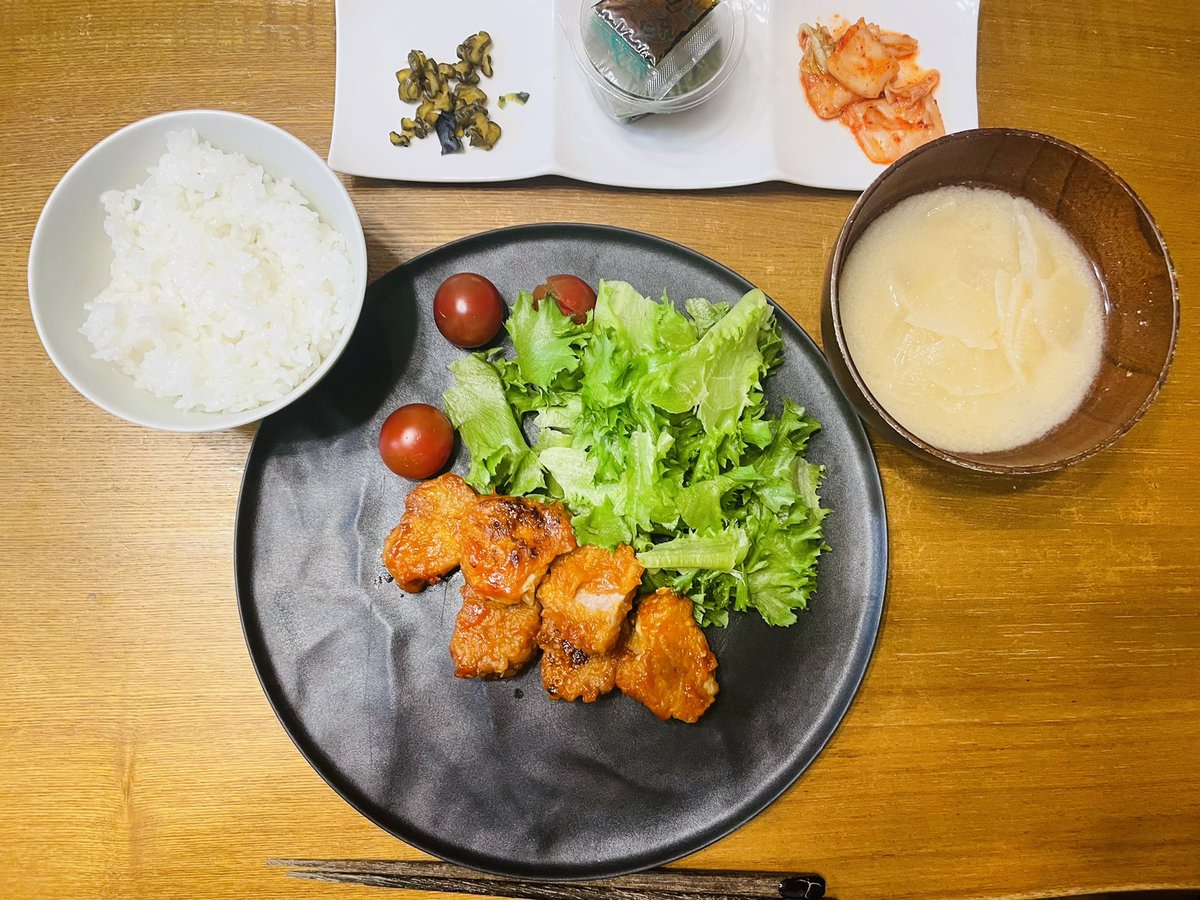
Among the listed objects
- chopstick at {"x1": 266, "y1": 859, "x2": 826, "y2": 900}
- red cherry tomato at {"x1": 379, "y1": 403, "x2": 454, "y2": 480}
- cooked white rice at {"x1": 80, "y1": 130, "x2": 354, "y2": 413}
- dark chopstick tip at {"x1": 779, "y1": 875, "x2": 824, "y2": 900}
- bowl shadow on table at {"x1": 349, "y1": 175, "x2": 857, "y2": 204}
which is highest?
bowl shadow on table at {"x1": 349, "y1": 175, "x2": 857, "y2": 204}

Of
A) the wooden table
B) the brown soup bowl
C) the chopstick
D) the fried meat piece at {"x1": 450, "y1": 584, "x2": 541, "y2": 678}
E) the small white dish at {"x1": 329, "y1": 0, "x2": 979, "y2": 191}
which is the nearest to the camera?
the brown soup bowl

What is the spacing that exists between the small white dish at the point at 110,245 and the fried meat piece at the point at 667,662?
110 cm

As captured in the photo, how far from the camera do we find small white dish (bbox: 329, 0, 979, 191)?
2490 mm

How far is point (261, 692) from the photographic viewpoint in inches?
93.0

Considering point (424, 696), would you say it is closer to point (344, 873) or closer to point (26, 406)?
point (344, 873)

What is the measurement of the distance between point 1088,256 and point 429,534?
197cm

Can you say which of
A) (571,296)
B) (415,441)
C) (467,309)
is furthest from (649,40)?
(415,441)

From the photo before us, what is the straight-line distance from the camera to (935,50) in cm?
262

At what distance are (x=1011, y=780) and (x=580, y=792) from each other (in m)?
1.33

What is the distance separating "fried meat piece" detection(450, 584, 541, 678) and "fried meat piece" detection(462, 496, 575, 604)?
54mm

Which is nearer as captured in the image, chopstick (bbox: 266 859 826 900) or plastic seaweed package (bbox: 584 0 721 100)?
chopstick (bbox: 266 859 826 900)

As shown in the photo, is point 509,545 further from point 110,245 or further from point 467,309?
point 110,245

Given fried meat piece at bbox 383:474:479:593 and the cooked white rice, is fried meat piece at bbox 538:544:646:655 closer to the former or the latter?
fried meat piece at bbox 383:474:479:593

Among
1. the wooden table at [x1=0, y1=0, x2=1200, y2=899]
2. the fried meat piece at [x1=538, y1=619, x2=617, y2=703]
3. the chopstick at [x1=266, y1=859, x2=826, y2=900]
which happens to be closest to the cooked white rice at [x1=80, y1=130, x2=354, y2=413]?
the wooden table at [x1=0, y1=0, x2=1200, y2=899]
